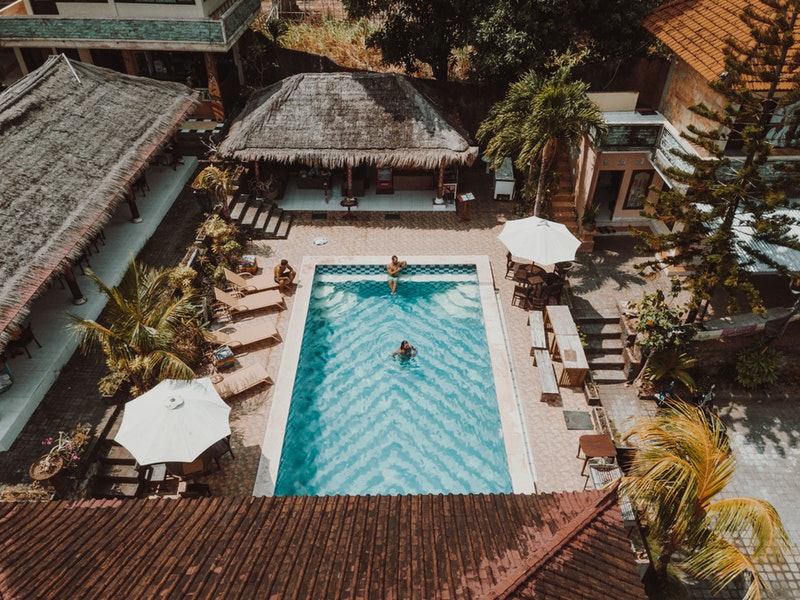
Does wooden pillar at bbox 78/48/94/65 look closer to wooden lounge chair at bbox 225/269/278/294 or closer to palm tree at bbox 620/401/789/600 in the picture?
wooden lounge chair at bbox 225/269/278/294

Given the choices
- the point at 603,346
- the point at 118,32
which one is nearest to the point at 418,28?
the point at 118,32

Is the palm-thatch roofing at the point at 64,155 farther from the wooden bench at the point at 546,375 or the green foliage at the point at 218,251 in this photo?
the wooden bench at the point at 546,375

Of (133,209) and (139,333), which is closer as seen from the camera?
(139,333)

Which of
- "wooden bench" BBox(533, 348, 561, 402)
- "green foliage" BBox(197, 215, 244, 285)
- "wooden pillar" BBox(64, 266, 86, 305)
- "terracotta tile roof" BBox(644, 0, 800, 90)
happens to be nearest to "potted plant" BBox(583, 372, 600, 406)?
"wooden bench" BBox(533, 348, 561, 402)

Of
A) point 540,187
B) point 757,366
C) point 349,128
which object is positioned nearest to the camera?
point 757,366

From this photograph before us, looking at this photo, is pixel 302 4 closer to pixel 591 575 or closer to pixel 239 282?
pixel 239 282

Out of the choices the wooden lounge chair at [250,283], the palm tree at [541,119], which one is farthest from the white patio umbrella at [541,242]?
the wooden lounge chair at [250,283]

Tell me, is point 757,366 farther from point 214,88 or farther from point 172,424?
point 214,88
